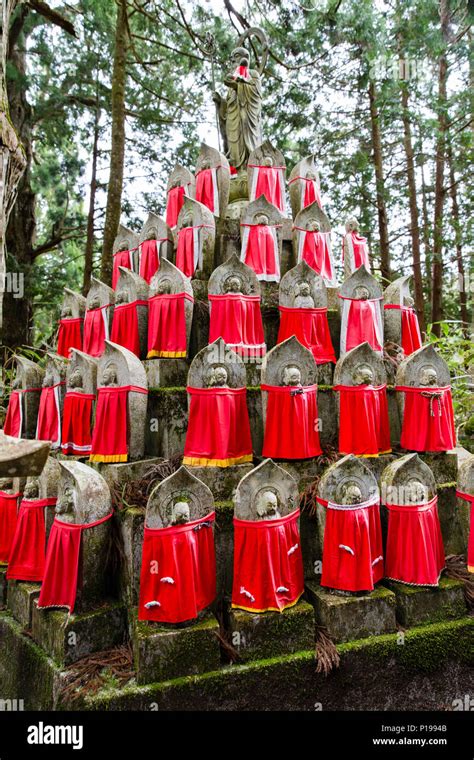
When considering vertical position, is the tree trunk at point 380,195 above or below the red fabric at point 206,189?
above

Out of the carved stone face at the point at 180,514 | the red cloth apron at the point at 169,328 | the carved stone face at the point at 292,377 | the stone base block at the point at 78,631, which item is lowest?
the stone base block at the point at 78,631

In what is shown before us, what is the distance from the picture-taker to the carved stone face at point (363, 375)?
5.30m

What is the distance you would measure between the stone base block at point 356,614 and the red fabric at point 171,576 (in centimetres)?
107

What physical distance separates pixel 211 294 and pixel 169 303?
517mm

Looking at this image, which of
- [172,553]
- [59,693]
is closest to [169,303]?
[172,553]

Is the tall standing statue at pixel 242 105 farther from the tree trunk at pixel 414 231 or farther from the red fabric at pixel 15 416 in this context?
the tree trunk at pixel 414 231

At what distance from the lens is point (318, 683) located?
13.5 ft

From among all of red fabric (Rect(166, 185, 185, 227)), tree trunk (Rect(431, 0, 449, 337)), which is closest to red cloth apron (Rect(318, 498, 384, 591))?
red fabric (Rect(166, 185, 185, 227))

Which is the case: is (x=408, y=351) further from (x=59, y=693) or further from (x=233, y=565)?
(x=59, y=693)

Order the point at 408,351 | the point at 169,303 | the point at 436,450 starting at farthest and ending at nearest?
1. the point at 408,351
2. the point at 169,303
3. the point at 436,450

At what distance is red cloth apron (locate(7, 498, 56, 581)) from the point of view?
197 inches

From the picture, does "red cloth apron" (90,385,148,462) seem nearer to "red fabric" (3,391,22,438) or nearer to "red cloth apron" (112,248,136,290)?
"red fabric" (3,391,22,438)

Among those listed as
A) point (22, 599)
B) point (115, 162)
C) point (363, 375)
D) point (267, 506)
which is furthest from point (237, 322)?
point (115, 162)

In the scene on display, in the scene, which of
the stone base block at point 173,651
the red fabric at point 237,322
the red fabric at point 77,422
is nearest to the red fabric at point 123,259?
the red fabric at point 237,322
